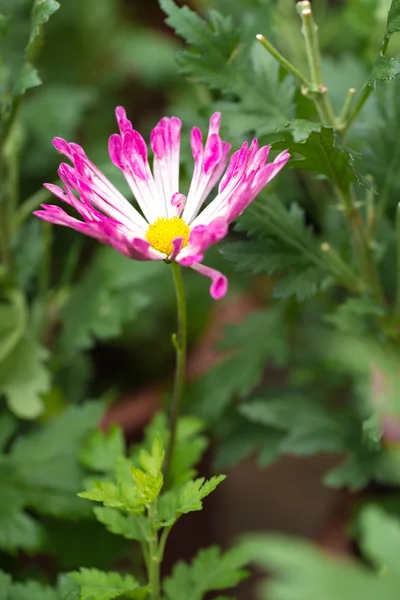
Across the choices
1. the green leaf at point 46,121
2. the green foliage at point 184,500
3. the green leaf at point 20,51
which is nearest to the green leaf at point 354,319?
the green foliage at point 184,500

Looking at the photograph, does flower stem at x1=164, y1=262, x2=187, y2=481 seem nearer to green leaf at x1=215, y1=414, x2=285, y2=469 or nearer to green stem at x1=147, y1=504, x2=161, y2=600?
green stem at x1=147, y1=504, x2=161, y2=600

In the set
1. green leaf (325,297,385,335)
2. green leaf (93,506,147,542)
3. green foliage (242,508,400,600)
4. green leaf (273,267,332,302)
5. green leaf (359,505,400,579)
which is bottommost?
green leaf (93,506,147,542)

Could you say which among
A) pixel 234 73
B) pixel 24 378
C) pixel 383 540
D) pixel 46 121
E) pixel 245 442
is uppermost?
pixel 234 73

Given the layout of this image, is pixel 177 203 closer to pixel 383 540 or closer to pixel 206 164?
pixel 206 164

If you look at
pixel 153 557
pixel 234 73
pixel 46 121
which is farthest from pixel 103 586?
pixel 46 121

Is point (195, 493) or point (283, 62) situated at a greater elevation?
point (283, 62)

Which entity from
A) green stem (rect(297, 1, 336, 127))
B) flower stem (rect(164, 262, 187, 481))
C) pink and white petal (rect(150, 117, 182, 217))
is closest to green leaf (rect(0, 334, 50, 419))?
flower stem (rect(164, 262, 187, 481))
